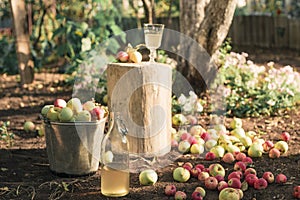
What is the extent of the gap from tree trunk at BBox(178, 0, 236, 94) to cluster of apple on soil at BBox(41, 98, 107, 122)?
2.32 meters

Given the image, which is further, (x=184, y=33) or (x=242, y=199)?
(x=184, y=33)

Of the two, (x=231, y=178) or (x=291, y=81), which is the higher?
(x=291, y=81)

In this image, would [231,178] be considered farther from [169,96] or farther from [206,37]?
[206,37]

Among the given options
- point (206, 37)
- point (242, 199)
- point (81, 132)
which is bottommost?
point (242, 199)

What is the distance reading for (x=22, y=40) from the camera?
7.77 meters

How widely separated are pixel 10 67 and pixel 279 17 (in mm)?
5499

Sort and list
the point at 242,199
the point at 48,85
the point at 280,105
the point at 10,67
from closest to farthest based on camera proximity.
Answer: the point at 242,199
the point at 280,105
the point at 48,85
the point at 10,67

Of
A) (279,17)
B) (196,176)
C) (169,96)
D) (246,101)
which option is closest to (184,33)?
(246,101)

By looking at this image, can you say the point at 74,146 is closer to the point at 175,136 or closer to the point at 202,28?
the point at 175,136

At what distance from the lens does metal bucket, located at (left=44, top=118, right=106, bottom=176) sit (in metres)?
4.11

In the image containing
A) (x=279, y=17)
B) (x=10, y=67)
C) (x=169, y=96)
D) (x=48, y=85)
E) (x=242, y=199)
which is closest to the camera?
(x=242, y=199)

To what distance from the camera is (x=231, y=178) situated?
12.9 ft

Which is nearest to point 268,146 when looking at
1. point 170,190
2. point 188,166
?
point 188,166

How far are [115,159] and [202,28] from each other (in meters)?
2.87
